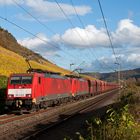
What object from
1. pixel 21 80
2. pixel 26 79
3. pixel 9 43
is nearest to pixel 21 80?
pixel 21 80

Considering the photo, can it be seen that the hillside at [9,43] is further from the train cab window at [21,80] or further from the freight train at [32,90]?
the train cab window at [21,80]

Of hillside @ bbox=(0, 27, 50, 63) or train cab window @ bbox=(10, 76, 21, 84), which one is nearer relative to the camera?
train cab window @ bbox=(10, 76, 21, 84)

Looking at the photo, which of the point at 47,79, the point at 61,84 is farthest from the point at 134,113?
the point at 61,84

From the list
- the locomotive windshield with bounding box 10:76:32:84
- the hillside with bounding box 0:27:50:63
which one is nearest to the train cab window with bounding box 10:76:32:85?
the locomotive windshield with bounding box 10:76:32:84

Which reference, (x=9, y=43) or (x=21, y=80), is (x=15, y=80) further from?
(x=9, y=43)

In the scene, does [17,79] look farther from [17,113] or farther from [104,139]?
[104,139]

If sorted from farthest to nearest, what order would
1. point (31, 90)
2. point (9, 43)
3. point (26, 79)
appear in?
point (9, 43) < point (26, 79) < point (31, 90)

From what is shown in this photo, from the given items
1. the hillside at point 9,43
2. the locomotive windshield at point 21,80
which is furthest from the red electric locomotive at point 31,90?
the hillside at point 9,43

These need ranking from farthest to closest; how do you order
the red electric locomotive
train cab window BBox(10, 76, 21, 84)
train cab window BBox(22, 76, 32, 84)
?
train cab window BBox(10, 76, 21, 84)
train cab window BBox(22, 76, 32, 84)
the red electric locomotive

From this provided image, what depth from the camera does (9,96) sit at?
105 feet

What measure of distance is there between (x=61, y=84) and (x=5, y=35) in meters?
95.8

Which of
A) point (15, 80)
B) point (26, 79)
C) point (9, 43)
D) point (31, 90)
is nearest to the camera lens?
point (31, 90)

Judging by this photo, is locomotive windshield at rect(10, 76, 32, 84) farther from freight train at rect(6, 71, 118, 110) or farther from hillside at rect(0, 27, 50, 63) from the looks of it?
hillside at rect(0, 27, 50, 63)

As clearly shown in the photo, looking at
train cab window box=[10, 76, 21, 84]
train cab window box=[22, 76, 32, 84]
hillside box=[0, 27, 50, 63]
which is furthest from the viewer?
hillside box=[0, 27, 50, 63]
